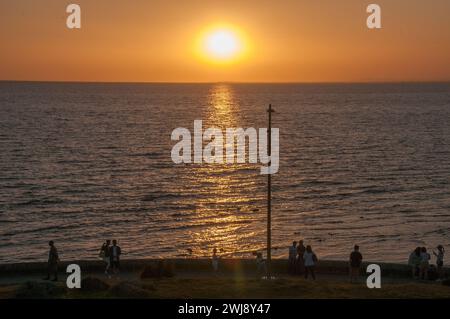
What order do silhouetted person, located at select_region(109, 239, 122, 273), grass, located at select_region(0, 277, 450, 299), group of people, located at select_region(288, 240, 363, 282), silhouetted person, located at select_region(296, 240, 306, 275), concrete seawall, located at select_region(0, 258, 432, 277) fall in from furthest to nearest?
concrete seawall, located at select_region(0, 258, 432, 277), silhouetted person, located at select_region(296, 240, 306, 275), silhouetted person, located at select_region(109, 239, 122, 273), group of people, located at select_region(288, 240, 363, 282), grass, located at select_region(0, 277, 450, 299)

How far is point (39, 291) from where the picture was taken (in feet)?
70.0

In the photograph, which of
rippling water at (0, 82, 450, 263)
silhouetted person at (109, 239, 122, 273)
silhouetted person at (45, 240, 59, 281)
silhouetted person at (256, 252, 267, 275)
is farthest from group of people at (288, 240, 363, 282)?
rippling water at (0, 82, 450, 263)

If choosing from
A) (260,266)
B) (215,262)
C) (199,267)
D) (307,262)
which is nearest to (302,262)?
(307,262)

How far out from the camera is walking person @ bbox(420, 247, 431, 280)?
26281 millimetres

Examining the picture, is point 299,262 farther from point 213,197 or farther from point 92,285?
point 213,197

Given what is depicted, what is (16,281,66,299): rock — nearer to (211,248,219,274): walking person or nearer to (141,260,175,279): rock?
(141,260,175,279): rock

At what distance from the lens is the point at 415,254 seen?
26656 millimetres

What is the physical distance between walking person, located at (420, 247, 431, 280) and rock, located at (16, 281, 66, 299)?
1217cm

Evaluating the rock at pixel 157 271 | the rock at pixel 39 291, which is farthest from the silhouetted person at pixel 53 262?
the rock at pixel 39 291

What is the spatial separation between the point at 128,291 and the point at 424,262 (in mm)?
10812

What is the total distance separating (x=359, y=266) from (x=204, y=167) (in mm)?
62571

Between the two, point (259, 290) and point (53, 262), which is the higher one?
point (53, 262)

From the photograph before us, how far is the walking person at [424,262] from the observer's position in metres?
26.3
